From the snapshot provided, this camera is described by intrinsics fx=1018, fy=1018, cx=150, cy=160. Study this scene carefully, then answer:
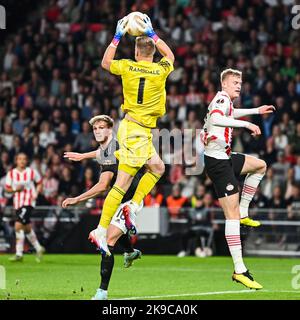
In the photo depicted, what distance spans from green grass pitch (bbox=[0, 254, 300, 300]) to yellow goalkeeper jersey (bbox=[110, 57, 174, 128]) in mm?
2105

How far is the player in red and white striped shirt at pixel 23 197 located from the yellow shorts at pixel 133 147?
292 inches

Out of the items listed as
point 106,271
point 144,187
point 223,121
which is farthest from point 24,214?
point 223,121

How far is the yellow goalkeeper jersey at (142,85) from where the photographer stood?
11.6 meters

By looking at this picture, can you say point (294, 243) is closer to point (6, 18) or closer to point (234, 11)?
point (234, 11)

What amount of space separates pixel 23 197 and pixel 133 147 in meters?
8.09

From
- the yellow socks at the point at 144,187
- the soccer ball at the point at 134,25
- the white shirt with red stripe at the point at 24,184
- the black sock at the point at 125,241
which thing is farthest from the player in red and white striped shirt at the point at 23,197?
the soccer ball at the point at 134,25

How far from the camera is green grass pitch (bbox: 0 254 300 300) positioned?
11.8 m

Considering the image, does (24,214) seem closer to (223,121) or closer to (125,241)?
(125,241)

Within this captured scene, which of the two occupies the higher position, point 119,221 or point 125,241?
point 119,221

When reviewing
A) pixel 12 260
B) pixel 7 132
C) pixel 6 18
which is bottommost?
pixel 12 260

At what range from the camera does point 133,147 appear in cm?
1158

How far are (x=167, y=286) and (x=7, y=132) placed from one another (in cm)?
1230
